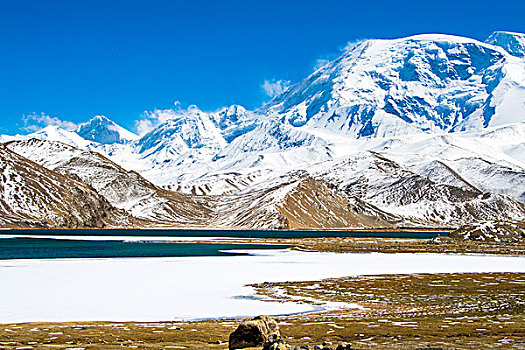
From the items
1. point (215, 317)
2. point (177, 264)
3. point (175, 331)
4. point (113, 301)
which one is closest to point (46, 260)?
point (177, 264)

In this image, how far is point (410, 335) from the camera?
31500mm

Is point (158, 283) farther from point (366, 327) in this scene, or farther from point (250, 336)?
point (250, 336)

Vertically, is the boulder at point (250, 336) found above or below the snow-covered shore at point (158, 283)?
below

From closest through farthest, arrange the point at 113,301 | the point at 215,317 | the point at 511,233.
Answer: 1. the point at 215,317
2. the point at 113,301
3. the point at 511,233

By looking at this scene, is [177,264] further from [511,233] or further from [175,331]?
[511,233]

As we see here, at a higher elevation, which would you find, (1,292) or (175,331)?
(1,292)

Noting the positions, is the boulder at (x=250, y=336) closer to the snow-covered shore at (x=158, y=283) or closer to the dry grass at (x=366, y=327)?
the dry grass at (x=366, y=327)

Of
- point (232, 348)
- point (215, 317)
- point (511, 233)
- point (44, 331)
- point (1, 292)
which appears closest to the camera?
point (232, 348)

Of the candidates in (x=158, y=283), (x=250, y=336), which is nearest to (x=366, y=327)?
(x=250, y=336)

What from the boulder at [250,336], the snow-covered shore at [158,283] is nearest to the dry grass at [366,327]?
the boulder at [250,336]

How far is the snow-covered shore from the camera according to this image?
145 feet

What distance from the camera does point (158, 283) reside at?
6138 cm

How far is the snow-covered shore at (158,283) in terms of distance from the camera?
1735 inches

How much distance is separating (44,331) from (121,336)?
16.4ft
